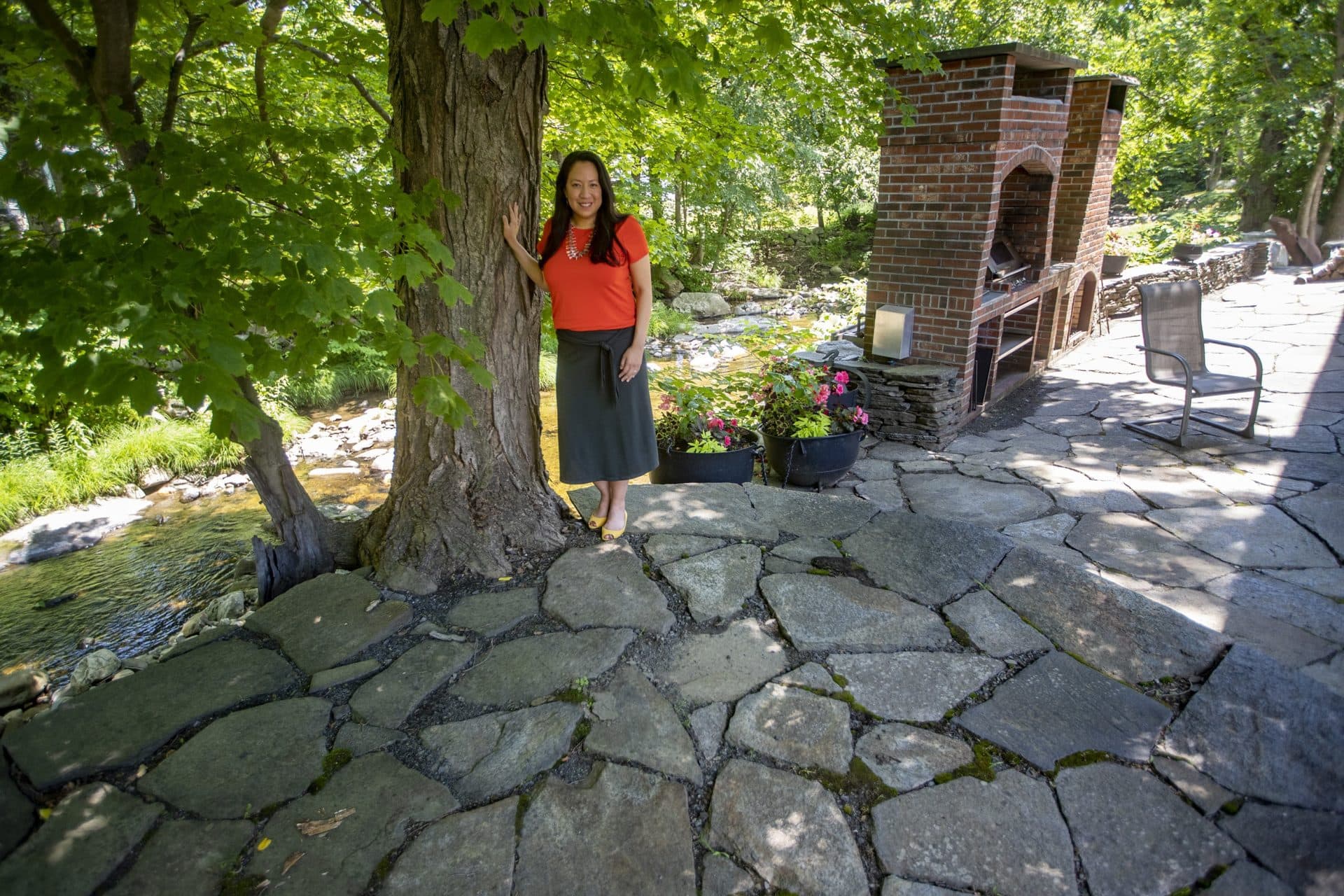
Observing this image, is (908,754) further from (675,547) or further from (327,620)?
(327,620)

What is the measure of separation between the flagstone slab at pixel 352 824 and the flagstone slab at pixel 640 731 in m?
0.44

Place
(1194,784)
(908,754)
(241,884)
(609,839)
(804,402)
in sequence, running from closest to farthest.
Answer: (241,884), (609,839), (1194,784), (908,754), (804,402)

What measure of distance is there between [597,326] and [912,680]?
172cm

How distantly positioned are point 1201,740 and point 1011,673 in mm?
513

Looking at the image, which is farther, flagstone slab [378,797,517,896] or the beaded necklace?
the beaded necklace

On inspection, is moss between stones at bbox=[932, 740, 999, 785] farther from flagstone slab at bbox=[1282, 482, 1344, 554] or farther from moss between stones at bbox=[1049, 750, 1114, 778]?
flagstone slab at bbox=[1282, 482, 1344, 554]

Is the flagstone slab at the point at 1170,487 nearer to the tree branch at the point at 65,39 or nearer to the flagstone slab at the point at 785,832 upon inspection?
the flagstone slab at the point at 785,832

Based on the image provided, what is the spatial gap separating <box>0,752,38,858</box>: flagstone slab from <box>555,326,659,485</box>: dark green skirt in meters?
1.83

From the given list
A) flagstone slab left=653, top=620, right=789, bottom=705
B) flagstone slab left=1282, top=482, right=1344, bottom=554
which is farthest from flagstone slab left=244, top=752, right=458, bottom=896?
flagstone slab left=1282, top=482, right=1344, bottom=554

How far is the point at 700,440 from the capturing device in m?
4.68

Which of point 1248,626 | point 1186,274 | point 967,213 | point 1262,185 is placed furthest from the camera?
point 1262,185

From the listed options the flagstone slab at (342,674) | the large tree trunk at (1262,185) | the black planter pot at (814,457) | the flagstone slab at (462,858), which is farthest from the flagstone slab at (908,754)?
the large tree trunk at (1262,185)

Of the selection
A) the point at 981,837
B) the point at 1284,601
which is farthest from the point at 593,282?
the point at 1284,601

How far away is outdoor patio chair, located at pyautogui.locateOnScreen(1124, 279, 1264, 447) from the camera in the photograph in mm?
5445
